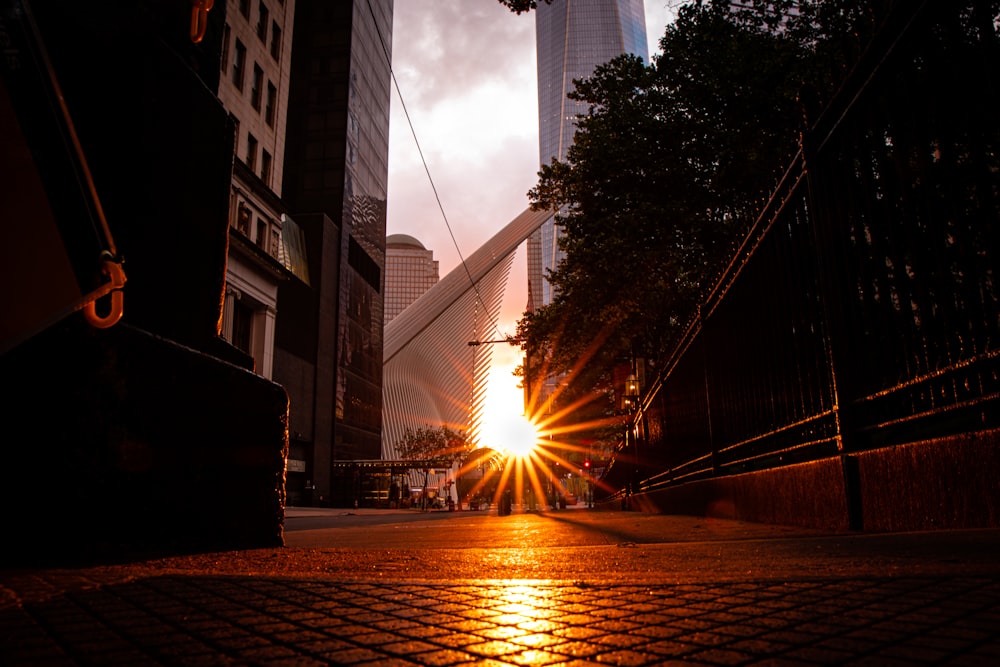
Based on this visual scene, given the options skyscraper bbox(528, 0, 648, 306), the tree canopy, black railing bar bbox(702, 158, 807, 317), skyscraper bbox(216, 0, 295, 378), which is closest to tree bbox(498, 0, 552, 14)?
black railing bar bbox(702, 158, 807, 317)

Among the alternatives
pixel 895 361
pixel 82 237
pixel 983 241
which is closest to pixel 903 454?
pixel 895 361

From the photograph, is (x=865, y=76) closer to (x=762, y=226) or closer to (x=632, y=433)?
(x=762, y=226)

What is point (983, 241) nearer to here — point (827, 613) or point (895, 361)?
point (895, 361)

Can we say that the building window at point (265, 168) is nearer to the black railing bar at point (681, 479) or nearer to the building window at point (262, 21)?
the building window at point (262, 21)

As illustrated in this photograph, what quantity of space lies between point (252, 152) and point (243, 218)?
4.23 meters

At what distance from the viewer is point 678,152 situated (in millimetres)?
15250

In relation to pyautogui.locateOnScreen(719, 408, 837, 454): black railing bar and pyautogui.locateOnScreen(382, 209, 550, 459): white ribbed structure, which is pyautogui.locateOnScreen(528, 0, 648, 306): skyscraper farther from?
pyautogui.locateOnScreen(719, 408, 837, 454): black railing bar

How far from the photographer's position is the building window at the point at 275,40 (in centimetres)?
3481

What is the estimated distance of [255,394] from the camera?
12.6ft

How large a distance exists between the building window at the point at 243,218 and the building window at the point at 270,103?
6438 mm

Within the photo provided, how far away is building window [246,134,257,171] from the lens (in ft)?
104

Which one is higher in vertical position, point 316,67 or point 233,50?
point 316,67

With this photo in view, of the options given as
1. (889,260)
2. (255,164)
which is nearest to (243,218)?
(255,164)

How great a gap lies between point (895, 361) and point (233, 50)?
108ft
